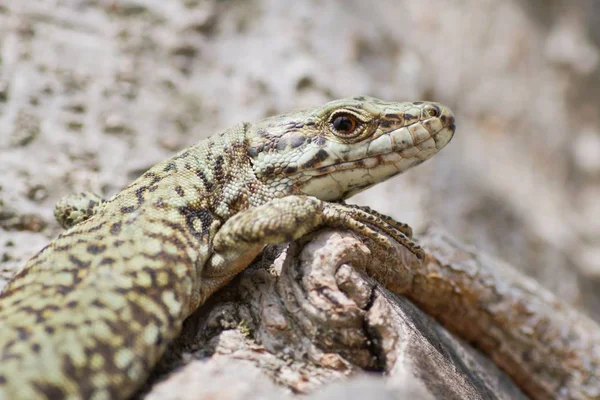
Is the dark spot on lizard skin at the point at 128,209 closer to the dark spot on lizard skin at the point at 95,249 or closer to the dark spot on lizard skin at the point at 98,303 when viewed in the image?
the dark spot on lizard skin at the point at 95,249

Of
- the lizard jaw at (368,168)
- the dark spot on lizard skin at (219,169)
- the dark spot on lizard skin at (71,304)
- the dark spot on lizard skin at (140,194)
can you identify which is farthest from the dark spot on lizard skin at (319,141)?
the dark spot on lizard skin at (71,304)

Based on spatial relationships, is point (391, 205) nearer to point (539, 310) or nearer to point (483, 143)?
point (539, 310)

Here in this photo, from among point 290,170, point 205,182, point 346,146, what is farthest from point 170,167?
point 346,146

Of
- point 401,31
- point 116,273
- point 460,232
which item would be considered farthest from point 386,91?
point 116,273

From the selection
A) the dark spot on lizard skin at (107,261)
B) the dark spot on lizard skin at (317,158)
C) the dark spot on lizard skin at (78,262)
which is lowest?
the dark spot on lizard skin at (78,262)

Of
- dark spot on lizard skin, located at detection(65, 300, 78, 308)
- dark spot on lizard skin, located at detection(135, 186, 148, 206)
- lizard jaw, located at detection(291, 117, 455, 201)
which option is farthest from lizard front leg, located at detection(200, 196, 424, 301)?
dark spot on lizard skin, located at detection(65, 300, 78, 308)

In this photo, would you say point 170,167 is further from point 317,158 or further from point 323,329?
point 323,329
